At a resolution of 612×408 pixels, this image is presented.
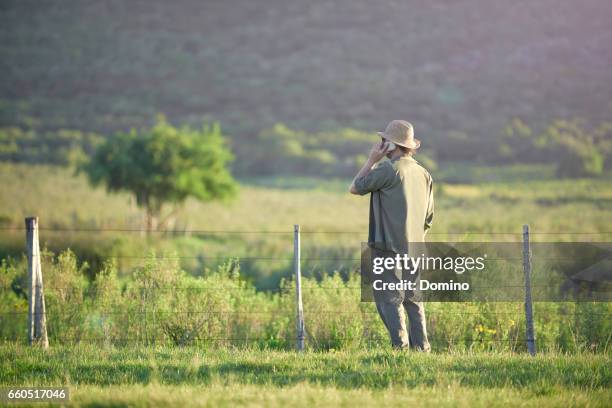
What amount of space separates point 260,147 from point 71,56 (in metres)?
90.3

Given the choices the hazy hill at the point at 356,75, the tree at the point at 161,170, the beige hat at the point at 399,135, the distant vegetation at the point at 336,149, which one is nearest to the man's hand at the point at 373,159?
the beige hat at the point at 399,135

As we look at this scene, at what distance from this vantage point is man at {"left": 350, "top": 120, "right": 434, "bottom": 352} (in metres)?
8.49

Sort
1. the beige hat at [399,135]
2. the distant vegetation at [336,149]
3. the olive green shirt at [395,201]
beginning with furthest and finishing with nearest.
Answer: the distant vegetation at [336,149], the beige hat at [399,135], the olive green shirt at [395,201]

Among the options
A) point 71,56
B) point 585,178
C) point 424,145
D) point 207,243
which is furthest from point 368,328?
point 71,56

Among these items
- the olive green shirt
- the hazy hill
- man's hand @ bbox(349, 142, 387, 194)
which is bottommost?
the olive green shirt

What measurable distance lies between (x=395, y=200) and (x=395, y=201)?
0.01m

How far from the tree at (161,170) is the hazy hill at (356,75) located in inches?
2915

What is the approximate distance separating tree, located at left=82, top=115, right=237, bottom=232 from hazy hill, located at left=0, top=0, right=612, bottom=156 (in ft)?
243

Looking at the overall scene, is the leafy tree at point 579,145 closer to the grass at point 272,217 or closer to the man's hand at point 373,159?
the grass at point 272,217

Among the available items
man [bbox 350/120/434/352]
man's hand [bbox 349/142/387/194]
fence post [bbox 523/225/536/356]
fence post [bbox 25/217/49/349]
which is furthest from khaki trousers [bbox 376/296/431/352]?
fence post [bbox 25/217/49/349]

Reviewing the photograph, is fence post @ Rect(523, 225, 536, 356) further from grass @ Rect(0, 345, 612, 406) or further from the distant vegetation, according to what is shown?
the distant vegetation

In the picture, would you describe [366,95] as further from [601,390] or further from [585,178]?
[601,390]

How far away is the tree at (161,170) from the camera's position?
37.5 metres

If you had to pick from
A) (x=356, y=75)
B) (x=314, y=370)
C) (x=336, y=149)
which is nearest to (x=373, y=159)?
(x=314, y=370)
